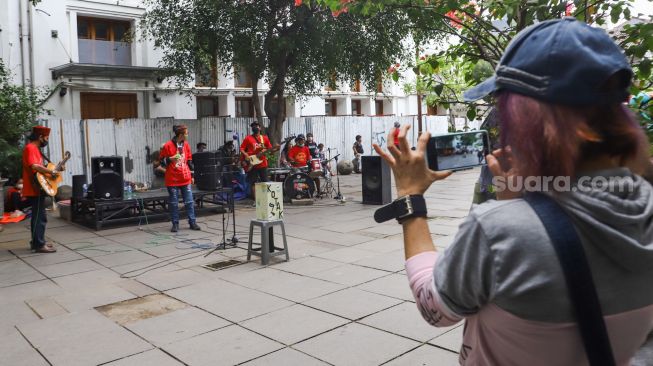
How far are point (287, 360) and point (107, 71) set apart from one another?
16.6 meters

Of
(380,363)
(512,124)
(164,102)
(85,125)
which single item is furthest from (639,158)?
(164,102)

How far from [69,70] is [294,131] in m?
7.93

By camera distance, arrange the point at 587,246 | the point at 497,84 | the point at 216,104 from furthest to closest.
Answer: the point at 216,104 → the point at 497,84 → the point at 587,246

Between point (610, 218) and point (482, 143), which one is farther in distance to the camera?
point (482, 143)

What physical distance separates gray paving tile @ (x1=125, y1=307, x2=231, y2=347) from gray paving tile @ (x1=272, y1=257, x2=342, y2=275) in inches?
66.8

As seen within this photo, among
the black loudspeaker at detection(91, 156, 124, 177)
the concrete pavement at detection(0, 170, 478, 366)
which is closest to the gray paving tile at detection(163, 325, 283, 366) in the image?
the concrete pavement at detection(0, 170, 478, 366)

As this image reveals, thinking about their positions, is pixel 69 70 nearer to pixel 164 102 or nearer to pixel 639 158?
pixel 164 102

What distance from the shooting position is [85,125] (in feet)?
50.5

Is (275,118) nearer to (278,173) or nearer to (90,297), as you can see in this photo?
(278,173)

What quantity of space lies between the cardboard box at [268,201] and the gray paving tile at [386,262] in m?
1.26

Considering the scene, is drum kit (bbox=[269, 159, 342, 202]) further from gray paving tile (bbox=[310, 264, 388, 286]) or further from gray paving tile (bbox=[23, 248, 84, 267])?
gray paving tile (bbox=[310, 264, 388, 286])

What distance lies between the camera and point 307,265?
269 inches

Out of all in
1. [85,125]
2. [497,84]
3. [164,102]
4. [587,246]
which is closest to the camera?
[587,246]

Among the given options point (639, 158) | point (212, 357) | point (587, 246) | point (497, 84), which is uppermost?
point (497, 84)
